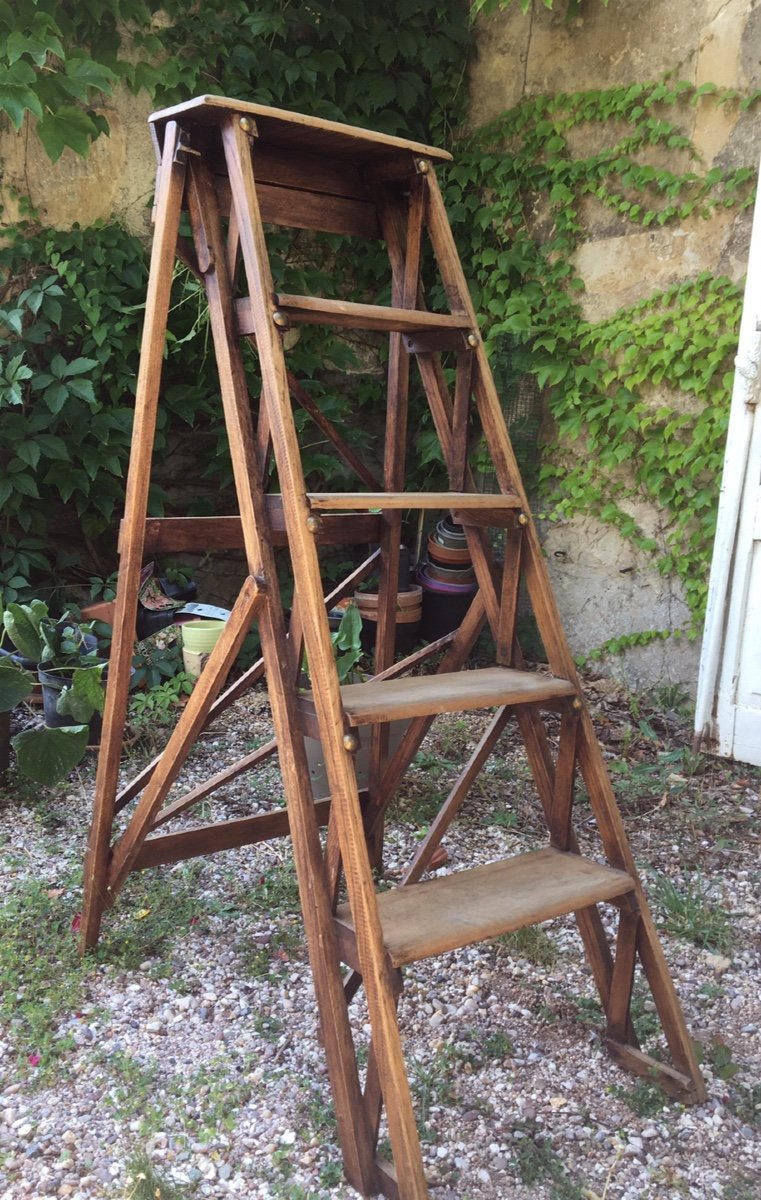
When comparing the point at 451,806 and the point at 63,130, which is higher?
the point at 63,130

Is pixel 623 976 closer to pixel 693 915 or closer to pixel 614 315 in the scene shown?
pixel 693 915

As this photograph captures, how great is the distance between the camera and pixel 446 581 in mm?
4500

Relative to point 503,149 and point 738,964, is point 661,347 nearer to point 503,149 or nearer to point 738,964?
point 503,149

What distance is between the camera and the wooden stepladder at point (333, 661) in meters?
1.54

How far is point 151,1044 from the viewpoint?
1.92 m

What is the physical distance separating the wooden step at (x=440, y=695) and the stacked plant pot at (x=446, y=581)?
2532 mm

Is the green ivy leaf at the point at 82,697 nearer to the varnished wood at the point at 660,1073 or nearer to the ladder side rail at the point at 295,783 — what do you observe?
the ladder side rail at the point at 295,783

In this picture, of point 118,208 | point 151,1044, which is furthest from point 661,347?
point 151,1044

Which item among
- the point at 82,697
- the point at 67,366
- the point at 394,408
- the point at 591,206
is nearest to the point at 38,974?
the point at 82,697

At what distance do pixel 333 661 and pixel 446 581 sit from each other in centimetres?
296

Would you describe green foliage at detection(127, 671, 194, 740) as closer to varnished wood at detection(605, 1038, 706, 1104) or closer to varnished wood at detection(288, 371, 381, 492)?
varnished wood at detection(288, 371, 381, 492)

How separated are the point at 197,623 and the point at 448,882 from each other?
2.36 metres

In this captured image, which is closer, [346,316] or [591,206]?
[346,316]

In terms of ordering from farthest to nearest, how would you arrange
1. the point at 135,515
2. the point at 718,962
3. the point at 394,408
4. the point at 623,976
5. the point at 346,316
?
the point at 394,408 < the point at 718,962 < the point at 135,515 < the point at 623,976 < the point at 346,316
